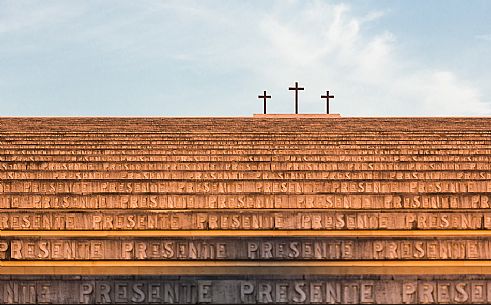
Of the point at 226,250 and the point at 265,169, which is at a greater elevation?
the point at 265,169

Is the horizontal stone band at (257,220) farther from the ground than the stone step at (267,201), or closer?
closer

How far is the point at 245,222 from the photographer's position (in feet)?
39.3

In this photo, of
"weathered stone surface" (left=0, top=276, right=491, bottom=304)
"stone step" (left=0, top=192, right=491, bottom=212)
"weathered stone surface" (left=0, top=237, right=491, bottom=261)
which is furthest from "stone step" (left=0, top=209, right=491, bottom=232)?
"weathered stone surface" (left=0, top=276, right=491, bottom=304)

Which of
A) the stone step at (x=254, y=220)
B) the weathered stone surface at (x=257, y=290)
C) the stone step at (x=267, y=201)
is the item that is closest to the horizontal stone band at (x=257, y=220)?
the stone step at (x=254, y=220)

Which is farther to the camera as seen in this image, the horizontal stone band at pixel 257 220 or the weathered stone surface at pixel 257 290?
the horizontal stone band at pixel 257 220

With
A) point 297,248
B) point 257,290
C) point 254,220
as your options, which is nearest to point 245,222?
point 254,220

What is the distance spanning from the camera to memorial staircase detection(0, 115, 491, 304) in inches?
376

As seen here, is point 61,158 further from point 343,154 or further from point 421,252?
point 421,252

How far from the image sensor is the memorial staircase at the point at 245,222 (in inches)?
376

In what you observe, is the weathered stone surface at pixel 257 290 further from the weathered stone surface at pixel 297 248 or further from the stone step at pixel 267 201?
the stone step at pixel 267 201

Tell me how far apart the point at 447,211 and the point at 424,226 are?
539mm

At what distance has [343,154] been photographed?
1734 cm

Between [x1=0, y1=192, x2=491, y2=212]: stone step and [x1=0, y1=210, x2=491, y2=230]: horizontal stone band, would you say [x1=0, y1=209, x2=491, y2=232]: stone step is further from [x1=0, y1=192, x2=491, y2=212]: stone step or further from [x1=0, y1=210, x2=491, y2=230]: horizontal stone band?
[x1=0, y1=192, x2=491, y2=212]: stone step

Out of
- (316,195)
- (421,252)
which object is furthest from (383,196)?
(421,252)
